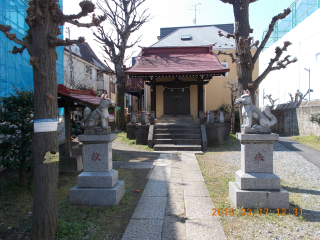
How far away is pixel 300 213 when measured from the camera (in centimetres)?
396

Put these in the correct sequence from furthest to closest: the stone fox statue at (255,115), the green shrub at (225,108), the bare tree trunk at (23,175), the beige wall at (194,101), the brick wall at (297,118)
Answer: the green shrub at (225,108), the beige wall at (194,101), the brick wall at (297,118), the bare tree trunk at (23,175), the stone fox statue at (255,115)

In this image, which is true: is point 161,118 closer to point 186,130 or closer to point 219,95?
point 186,130

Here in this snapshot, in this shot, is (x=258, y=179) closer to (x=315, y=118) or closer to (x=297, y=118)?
(x=315, y=118)

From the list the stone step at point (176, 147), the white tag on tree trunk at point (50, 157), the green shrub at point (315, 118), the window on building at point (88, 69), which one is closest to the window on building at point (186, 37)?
the window on building at point (88, 69)

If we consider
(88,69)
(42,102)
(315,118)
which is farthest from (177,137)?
(88,69)

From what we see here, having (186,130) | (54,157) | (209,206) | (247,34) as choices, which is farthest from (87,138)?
(186,130)

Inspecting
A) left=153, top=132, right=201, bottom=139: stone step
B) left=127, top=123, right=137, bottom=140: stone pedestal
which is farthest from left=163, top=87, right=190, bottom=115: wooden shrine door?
left=153, top=132, right=201, bottom=139: stone step

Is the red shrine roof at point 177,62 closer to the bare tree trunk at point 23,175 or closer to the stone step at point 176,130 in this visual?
the stone step at point 176,130

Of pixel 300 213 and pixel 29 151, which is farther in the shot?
pixel 29 151

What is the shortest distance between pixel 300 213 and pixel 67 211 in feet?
13.8

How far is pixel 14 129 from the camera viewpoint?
5.00 meters

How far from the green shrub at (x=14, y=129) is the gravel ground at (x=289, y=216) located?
4380 mm

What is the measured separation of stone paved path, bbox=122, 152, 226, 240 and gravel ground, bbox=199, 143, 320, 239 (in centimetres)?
39

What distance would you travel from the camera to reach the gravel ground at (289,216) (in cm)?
334
